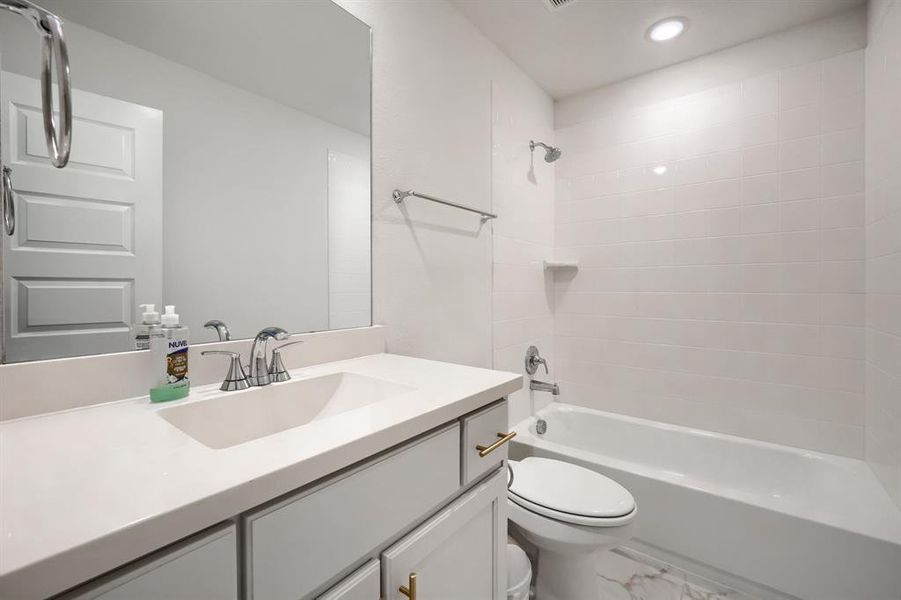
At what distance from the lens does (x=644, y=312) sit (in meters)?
2.23

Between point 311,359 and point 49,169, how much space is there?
2.19 ft

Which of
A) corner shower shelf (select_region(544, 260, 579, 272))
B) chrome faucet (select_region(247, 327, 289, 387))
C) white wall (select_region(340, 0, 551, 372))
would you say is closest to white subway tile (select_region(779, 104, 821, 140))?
corner shower shelf (select_region(544, 260, 579, 272))

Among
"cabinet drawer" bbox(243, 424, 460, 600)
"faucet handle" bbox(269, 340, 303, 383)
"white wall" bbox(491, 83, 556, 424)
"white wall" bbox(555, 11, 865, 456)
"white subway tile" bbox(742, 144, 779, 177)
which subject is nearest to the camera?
"cabinet drawer" bbox(243, 424, 460, 600)

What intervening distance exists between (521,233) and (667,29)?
114 centimetres

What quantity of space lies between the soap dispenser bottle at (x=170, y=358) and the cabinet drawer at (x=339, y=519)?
46 centimetres

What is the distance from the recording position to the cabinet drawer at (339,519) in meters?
0.48

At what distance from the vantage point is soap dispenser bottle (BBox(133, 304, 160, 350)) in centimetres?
81

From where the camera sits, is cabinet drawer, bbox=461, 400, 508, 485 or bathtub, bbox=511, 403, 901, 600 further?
bathtub, bbox=511, 403, 901, 600

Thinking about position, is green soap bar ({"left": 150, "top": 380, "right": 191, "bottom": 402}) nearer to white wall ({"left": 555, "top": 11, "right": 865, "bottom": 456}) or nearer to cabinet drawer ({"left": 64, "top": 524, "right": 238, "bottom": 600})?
cabinet drawer ({"left": 64, "top": 524, "right": 238, "bottom": 600})

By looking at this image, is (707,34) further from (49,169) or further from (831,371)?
(49,169)

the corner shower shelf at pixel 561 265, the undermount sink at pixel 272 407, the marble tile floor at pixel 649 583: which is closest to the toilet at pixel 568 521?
the marble tile floor at pixel 649 583

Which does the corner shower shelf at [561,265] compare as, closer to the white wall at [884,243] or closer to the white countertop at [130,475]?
the white wall at [884,243]

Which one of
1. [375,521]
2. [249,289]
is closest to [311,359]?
[249,289]

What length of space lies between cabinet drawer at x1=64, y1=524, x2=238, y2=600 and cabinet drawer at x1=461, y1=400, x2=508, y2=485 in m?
0.46
